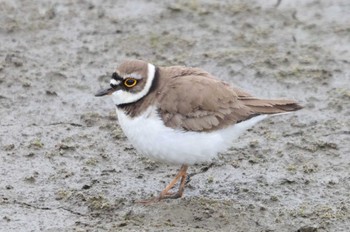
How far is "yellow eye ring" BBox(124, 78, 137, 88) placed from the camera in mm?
7078

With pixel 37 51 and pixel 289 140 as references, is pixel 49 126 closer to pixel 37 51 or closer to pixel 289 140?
pixel 37 51

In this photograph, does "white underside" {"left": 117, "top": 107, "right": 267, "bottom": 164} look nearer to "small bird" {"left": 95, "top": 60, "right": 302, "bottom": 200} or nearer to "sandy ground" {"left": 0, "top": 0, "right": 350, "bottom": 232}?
"small bird" {"left": 95, "top": 60, "right": 302, "bottom": 200}

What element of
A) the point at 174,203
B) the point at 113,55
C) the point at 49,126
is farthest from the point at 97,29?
the point at 174,203

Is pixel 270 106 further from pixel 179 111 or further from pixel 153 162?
pixel 153 162

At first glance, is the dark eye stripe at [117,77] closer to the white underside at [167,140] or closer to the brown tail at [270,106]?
the white underside at [167,140]

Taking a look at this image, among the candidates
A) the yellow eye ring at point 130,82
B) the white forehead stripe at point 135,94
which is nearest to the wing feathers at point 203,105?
the white forehead stripe at point 135,94

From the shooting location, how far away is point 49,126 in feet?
28.1

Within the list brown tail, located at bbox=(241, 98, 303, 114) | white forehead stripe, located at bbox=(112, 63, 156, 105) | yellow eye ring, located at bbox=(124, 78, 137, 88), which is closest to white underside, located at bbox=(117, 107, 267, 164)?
white forehead stripe, located at bbox=(112, 63, 156, 105)

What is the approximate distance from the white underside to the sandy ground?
1.54 feet

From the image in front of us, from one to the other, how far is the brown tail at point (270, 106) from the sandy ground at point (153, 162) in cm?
74

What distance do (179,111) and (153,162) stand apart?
1.12 meters

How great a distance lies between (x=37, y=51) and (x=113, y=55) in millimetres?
906

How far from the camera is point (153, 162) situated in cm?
796

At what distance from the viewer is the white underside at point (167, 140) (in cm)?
684
